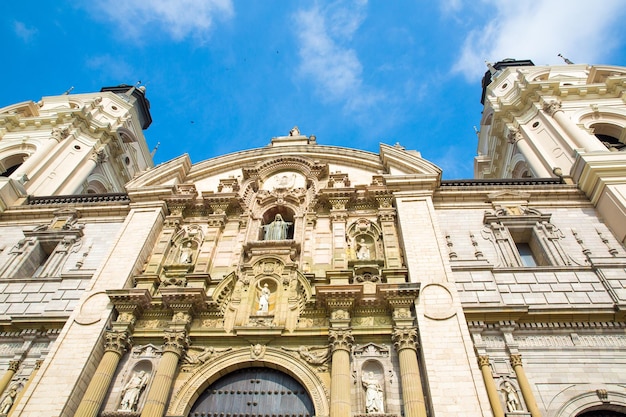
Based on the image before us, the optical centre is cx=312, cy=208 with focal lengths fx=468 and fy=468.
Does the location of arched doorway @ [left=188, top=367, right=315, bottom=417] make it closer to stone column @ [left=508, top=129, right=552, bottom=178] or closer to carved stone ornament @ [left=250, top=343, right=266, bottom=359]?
carved stone ornament @ [left=250, top=343, right=266, bottom=359]

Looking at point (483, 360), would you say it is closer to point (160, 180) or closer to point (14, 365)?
A: point (14, 365)

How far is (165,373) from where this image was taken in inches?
447

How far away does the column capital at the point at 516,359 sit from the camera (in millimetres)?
11109

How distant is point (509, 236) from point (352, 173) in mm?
6779

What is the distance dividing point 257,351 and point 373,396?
320 cm

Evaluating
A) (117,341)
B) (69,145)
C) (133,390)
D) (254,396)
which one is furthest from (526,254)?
(69,145)

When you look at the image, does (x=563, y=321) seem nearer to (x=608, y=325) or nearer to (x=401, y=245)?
(x=608, y=325)

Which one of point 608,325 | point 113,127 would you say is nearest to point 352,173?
point 608,325

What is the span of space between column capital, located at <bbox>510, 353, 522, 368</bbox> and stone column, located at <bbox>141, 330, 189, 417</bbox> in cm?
820

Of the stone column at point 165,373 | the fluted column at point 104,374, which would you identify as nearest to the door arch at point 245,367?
the stone column at point 165,373

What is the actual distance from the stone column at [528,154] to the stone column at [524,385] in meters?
12.2

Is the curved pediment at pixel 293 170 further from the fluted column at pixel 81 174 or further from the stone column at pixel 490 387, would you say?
the stone column at pixel 490 387

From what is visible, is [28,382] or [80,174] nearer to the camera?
[28,382]

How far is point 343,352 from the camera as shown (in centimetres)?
1161
